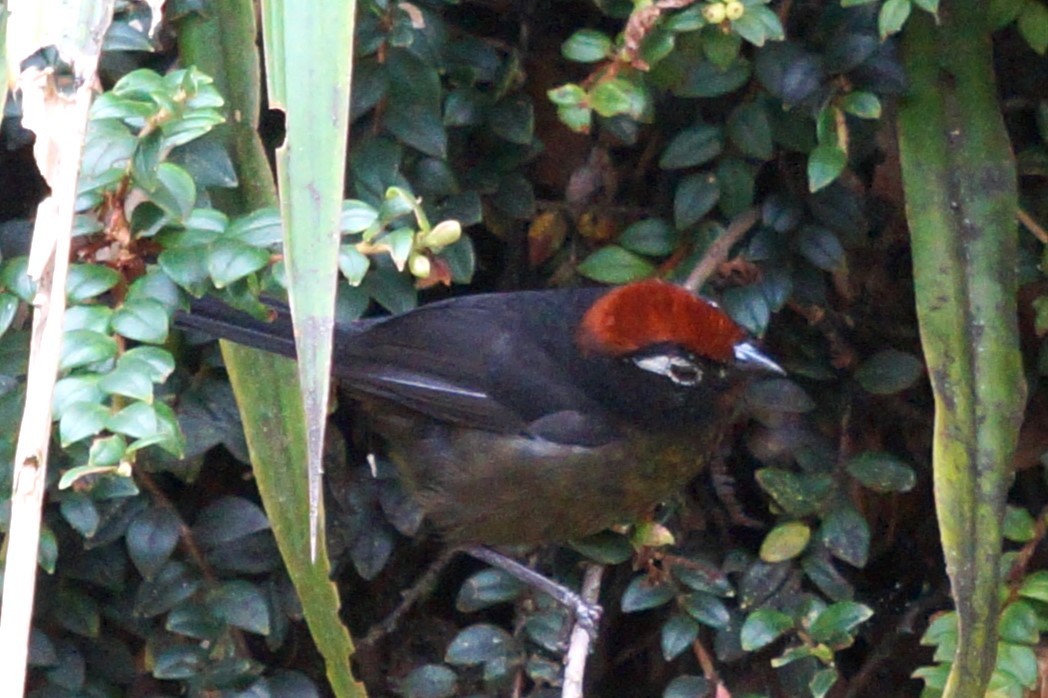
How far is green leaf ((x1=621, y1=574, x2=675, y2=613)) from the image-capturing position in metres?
2.51

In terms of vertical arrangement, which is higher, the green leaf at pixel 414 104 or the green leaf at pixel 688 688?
the green leaf at pixel 414 104

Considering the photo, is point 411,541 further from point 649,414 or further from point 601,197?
point 601,197

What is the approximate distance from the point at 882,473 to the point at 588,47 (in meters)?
0.86

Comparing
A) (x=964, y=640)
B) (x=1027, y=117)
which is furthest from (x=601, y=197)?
(x=964, y=640)

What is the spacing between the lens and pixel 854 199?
254 cm

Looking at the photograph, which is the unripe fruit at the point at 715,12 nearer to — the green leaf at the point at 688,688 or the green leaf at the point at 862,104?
the green leaf at the point at 862,104

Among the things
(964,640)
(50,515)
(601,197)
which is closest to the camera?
(964,640)

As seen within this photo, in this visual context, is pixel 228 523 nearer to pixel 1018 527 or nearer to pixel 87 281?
pixel 87 281

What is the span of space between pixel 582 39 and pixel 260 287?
2.11 feet

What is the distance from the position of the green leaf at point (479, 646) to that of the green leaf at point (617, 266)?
2.08 feet

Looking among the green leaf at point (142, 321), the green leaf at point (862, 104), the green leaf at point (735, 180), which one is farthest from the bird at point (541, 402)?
the green leaf at point (142, 321)

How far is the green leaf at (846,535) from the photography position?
2484 millimetres

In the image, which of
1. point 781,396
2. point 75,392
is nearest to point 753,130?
point 781,396

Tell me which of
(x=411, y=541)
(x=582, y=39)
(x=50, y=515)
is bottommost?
(x=411, y=541)
